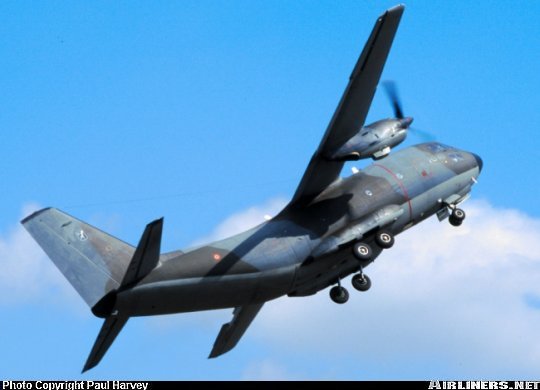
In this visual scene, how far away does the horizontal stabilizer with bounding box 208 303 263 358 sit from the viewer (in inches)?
2186

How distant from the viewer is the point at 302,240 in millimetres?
49656

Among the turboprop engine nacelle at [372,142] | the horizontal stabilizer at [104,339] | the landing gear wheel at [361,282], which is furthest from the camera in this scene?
the landing gear wheel at [361,282]

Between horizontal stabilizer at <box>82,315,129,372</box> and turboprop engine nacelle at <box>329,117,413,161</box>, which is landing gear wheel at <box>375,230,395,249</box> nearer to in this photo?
turboprop engine nacelle at <box>329,117,413,161</box>

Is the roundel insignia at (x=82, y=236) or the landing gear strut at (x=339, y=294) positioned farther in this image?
the landing gear strut at (x=339, y=294)

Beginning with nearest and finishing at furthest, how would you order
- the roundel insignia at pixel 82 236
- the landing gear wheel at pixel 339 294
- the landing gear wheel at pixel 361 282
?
the roundel insignia at pixel 82 236
the landing gear wheel at pixel 361 282
the landing gear wheel at pixel 339 294

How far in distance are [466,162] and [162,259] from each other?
1624 centimetres

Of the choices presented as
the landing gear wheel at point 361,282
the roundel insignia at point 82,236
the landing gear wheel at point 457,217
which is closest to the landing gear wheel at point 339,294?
the landing gear wheel at point 361,282

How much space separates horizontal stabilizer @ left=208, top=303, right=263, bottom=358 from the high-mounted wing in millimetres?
6771

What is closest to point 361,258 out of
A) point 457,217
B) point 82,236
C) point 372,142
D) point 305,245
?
point 305,245

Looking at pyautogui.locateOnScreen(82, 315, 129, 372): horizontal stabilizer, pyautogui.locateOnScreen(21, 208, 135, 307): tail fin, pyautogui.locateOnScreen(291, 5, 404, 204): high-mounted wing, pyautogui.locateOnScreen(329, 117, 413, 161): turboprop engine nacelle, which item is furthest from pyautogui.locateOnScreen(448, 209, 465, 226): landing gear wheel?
pyautogui.locateOnScreen(82, 315, 129, 372): horizontal stabilizer

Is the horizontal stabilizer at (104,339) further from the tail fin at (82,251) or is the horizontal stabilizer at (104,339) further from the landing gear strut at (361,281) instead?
the landing gear strut at (361,281)

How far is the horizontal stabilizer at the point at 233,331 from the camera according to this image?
55.5 m

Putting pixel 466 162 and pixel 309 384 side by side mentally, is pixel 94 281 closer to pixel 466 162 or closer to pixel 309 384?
pixel 309 384

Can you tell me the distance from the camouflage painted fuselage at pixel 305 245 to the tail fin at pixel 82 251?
106cm
